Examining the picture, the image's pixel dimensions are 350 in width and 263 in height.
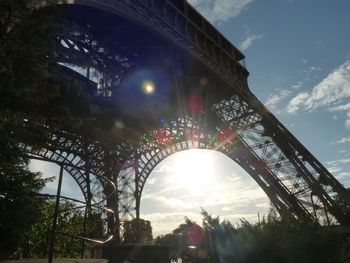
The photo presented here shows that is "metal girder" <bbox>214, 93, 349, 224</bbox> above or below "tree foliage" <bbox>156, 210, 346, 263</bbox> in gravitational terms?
above

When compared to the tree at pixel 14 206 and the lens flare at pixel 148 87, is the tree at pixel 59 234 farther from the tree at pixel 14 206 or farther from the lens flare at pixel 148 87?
the lens flare at pixel 148 87

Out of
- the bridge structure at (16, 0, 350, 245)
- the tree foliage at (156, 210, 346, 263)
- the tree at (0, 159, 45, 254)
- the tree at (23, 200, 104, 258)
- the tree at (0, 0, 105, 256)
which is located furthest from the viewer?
the bridge structure at (16, 0, 350, 245)

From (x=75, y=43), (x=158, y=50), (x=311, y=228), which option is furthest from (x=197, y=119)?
(x=311, y=228)

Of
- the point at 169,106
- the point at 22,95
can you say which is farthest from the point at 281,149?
the point at 22,95

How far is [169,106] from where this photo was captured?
29.6 meters

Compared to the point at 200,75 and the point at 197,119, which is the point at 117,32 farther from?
the point at 197,119

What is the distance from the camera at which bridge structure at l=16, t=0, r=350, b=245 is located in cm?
2086

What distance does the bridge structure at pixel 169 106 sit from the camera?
20.9m

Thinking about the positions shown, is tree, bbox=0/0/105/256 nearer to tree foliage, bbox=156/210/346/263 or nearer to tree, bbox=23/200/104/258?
tree, bbox=23/200/104/258

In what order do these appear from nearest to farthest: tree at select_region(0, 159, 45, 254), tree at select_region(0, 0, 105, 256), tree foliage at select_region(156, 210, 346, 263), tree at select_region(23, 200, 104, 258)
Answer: tree at select_region(0, 0, 105, 256) → tree foliage at select_region(156, 210, 346, 263) → tree at select_region(23, 200, 104, 258) → tree at select_region(0, 159, 45, 254)

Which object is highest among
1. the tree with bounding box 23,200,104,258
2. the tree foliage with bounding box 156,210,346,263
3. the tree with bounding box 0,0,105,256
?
the tree with bounding box 0,0,105,256

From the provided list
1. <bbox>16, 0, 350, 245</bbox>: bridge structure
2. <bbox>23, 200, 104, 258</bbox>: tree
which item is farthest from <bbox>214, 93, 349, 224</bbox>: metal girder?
<bbox>23, 200, 104, 258</bbox>: tree

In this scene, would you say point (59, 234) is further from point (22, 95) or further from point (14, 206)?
point (22, 95)

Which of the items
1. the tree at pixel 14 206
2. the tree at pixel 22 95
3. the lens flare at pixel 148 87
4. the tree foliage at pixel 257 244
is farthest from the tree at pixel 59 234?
the lens flare at pixel 148 87
